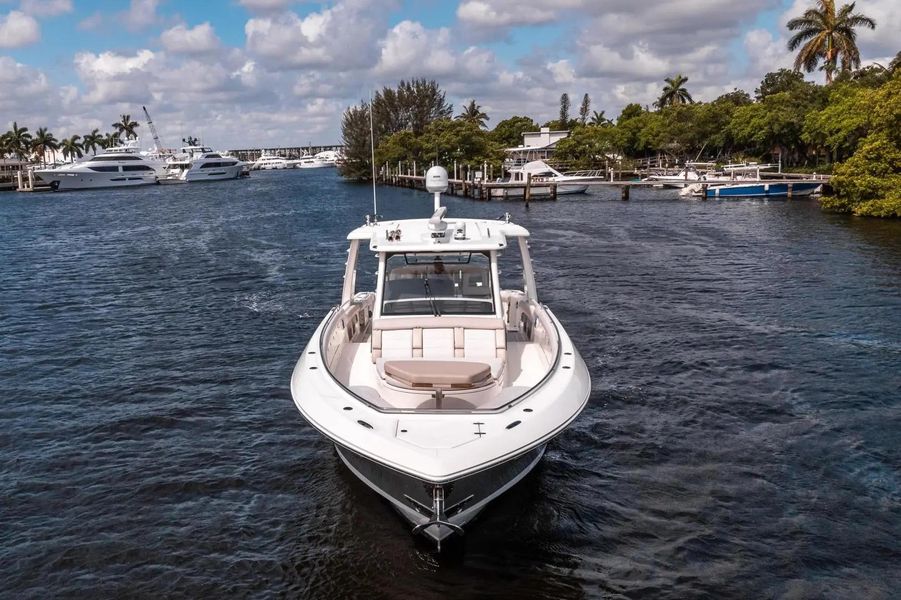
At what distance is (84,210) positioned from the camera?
Answer: 74188mm

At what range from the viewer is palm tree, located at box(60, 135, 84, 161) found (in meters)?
173

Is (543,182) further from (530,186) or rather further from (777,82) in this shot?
(777,82)

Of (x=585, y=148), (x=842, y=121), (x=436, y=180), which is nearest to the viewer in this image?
(x=436, y=180)

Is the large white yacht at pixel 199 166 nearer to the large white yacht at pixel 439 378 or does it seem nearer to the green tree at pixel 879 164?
the green tree at pixel 879 164

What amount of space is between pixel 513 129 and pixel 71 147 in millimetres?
108756

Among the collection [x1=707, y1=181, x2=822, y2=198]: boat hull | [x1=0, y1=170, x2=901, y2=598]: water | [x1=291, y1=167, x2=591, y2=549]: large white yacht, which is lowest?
[x1=0, y1=170, x2=901, y2=598]: water

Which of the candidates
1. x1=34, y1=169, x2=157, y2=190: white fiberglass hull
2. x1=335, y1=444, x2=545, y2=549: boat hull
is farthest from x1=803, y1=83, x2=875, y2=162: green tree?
x1=34, y1=169, x2=157, y2=190: white fiberglass hull

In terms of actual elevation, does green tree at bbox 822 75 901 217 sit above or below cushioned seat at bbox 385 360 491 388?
above

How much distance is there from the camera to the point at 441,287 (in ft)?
41.2

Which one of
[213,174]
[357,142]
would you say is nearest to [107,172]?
[213,174]

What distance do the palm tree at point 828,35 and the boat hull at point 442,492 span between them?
85095 millimetres

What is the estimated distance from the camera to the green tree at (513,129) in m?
143

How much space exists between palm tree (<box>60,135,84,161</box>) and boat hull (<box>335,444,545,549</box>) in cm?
19062

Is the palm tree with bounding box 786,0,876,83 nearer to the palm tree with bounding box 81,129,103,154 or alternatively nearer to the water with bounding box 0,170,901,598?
the water with bounding box 0,170,901,598
